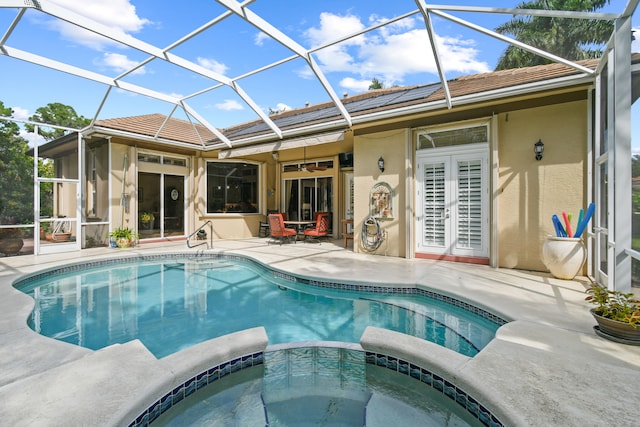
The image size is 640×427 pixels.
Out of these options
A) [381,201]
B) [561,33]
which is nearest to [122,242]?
[381,201]

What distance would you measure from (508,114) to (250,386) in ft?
24.6

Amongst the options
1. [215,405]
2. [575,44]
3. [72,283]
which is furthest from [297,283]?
[575,44]

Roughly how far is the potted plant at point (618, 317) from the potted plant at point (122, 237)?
1180 centimetres

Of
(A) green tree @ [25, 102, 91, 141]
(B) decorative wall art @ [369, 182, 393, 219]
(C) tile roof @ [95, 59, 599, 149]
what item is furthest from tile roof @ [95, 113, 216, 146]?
(A) green tree @ [25, 102, 91, 141]

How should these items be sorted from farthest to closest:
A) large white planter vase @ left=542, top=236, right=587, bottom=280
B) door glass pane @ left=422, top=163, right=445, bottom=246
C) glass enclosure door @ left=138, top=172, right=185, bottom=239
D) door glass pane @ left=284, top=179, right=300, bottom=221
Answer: door glass pane @ left=284, top=179, right=300, bottom=221 < glass enclosure door @ left=138, top=172, right=185, bottom=239 < door glass pane @ left=422, top=163, right=445, bottom=246 < large white planter vase @ left=542, top=236, right=587, bottom=280

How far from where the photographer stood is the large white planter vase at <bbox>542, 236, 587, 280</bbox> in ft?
19.1

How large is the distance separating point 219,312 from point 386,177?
5767 millimetres

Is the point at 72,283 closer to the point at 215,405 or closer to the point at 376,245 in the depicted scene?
the point at 215,405

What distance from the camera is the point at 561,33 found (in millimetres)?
22938

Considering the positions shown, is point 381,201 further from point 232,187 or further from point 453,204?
point 232,187

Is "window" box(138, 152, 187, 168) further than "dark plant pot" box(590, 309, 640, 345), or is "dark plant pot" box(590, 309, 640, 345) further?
"window" box(138, 152, 187, 168)

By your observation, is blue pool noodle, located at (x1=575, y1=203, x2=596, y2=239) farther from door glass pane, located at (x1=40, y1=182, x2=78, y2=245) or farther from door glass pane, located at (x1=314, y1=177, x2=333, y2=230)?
door glass pane, located at (x1=40, y1=182, x2=78, y2=245)

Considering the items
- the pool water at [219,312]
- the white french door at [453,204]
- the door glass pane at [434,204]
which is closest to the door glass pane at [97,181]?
the pool water at [219,312]

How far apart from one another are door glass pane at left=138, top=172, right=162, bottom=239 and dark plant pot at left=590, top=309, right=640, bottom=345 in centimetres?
1278
